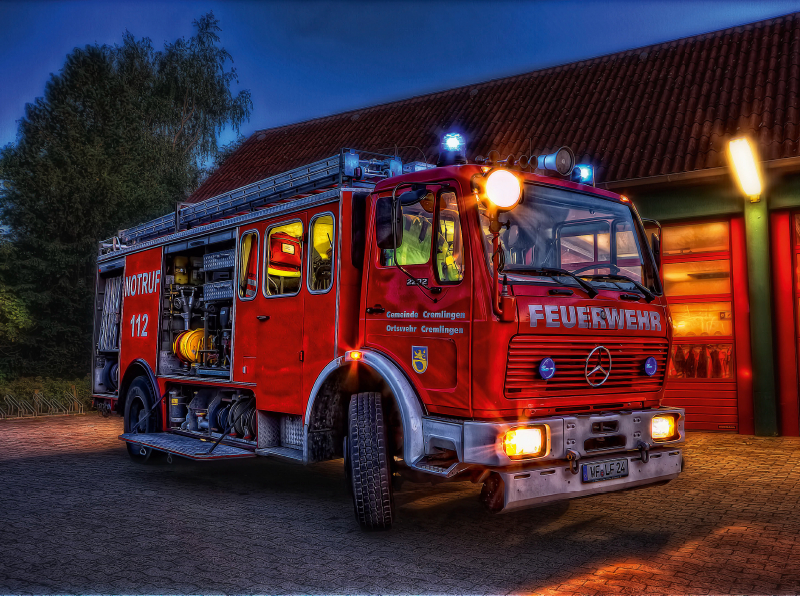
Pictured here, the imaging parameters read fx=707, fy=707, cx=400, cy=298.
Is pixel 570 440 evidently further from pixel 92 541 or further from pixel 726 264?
pixel 726 264

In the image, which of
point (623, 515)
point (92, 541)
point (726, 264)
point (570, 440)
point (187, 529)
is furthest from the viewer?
point (726, 264)

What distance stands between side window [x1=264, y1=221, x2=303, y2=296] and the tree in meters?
20.4

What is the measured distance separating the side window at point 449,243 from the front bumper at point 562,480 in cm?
143

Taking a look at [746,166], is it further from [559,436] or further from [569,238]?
[559,436]

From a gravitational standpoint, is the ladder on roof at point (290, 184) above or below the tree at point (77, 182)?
below

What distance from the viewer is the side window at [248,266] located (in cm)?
727

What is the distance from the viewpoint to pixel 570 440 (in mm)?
4824

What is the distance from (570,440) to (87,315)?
79.8 feet

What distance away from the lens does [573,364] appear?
504cm

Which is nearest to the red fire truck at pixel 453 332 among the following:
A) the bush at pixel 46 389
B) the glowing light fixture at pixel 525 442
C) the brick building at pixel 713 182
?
the glowing light fixture at pixel 525 442

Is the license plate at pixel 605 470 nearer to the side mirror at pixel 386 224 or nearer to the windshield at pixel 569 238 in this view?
the windshield at pixel 569 238

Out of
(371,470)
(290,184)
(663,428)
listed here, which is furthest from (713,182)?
(371,470)

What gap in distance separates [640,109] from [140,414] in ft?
32.2

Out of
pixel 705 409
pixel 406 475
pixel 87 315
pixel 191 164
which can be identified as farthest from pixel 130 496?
pixel 191 164
